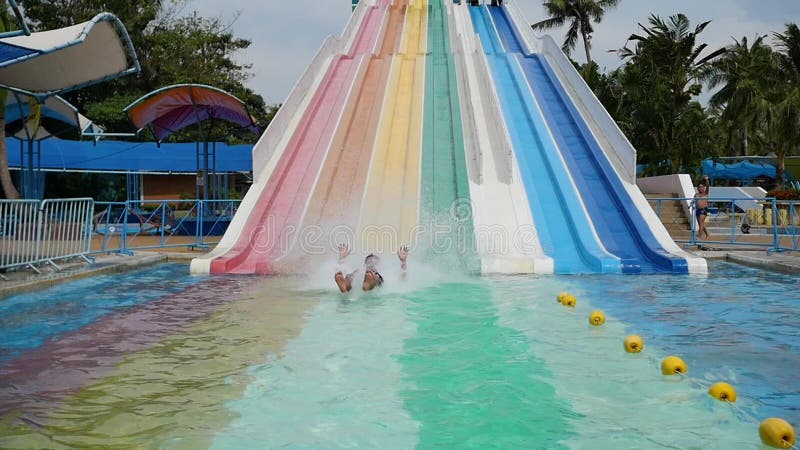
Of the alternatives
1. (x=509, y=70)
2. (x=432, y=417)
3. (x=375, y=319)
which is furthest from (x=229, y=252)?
(x=509, y=70)

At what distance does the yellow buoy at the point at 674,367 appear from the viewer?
4.94m

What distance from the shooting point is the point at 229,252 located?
10367mm

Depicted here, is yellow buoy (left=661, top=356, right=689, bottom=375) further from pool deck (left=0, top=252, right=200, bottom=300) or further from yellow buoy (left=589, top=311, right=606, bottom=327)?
pool deck (left=0, top=252, right=200, bottom=300)

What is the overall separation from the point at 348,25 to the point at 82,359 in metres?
16.1

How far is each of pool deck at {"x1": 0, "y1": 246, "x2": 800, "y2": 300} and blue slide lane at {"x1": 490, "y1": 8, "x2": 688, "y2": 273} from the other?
150cm

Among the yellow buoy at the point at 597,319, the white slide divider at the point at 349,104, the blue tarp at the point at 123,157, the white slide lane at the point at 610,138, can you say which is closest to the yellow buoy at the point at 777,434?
the yellow buoy at the point at 597,319


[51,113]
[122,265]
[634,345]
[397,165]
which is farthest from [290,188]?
[634,345]

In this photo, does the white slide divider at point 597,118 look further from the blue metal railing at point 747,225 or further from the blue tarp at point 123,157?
the blue tarp at point 123,157

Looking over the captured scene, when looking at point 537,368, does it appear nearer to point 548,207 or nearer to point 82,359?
point 82,359

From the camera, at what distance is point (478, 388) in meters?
4.65

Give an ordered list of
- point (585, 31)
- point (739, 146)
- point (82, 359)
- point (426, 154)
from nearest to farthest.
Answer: point (82, 359) → point (426, 154) → point (585, 31) → point (739, 146)

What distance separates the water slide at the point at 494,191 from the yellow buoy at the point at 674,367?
468 cm

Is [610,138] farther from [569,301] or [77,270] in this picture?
[77,270]

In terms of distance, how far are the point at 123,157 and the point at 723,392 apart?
18.0 metres
